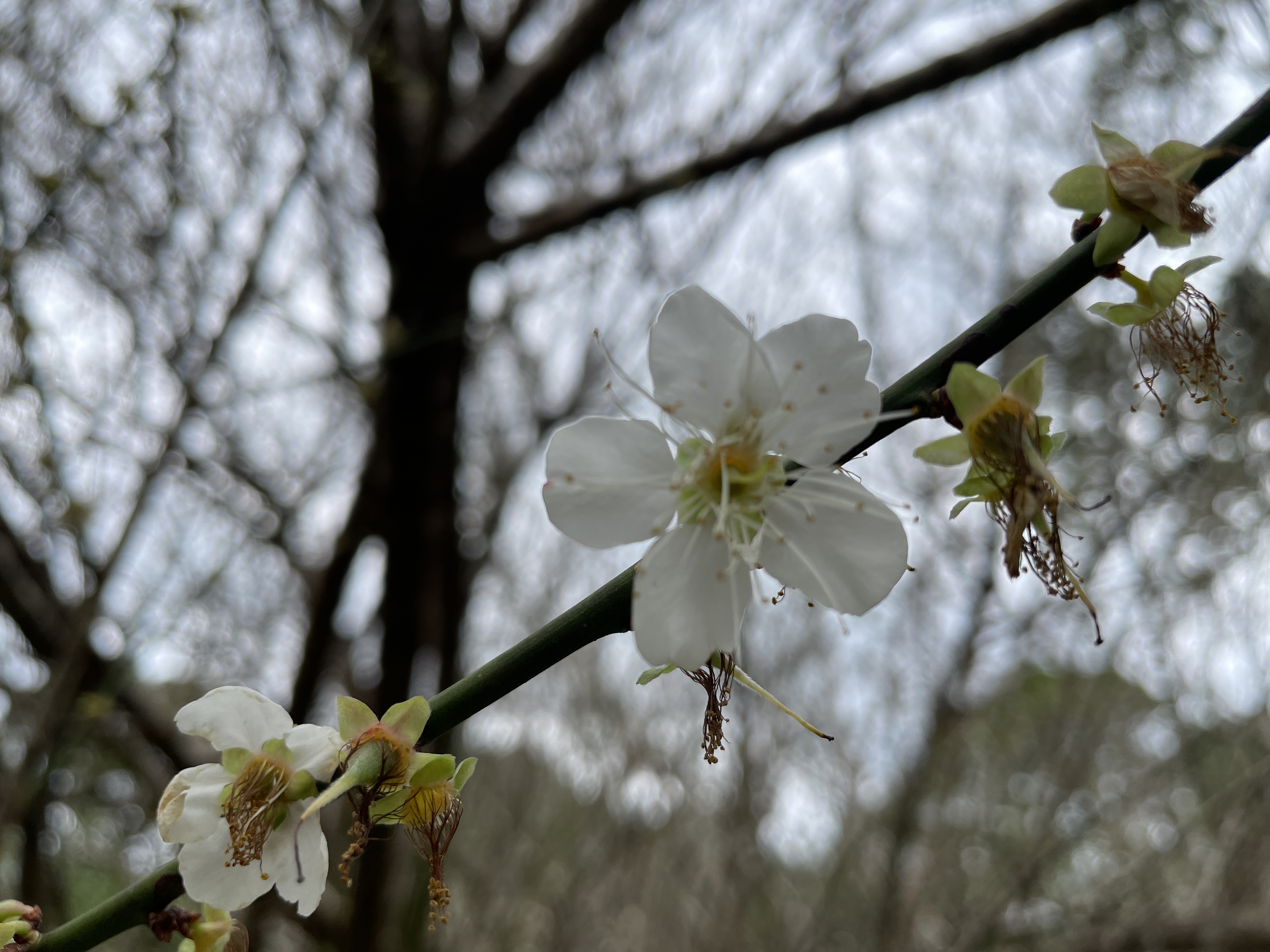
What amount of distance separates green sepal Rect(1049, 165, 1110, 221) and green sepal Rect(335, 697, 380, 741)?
518mm

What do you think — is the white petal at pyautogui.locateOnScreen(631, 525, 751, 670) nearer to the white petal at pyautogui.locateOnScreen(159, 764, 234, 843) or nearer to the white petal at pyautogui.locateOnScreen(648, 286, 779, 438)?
the white petal at pyautogui.locateOnScreen(648, 286, 779, 438)

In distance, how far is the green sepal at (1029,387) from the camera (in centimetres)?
52

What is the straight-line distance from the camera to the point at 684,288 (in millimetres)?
502

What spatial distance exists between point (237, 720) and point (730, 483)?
35 centimetres

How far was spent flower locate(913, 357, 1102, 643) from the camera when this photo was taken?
0.50m

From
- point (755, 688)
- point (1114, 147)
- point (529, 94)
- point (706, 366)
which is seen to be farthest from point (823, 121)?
point (755, 688)

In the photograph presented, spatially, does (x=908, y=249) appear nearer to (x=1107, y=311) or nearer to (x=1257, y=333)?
(x=1257, y=333)

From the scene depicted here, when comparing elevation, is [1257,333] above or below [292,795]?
above

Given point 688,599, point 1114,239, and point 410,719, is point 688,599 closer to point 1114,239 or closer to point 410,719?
point 410,719

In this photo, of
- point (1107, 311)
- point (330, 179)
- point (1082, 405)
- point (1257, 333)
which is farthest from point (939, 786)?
point (1107, 311)

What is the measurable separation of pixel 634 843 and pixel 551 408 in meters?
2.28

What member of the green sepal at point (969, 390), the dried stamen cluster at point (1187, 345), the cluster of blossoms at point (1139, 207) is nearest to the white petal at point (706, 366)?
the green sepal at point (969, 390)

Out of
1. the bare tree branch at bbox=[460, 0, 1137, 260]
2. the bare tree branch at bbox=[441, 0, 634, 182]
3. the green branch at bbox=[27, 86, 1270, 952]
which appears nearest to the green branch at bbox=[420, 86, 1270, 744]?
the green branch at bbox=[27, 86, 1270, 952]

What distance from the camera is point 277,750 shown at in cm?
56
